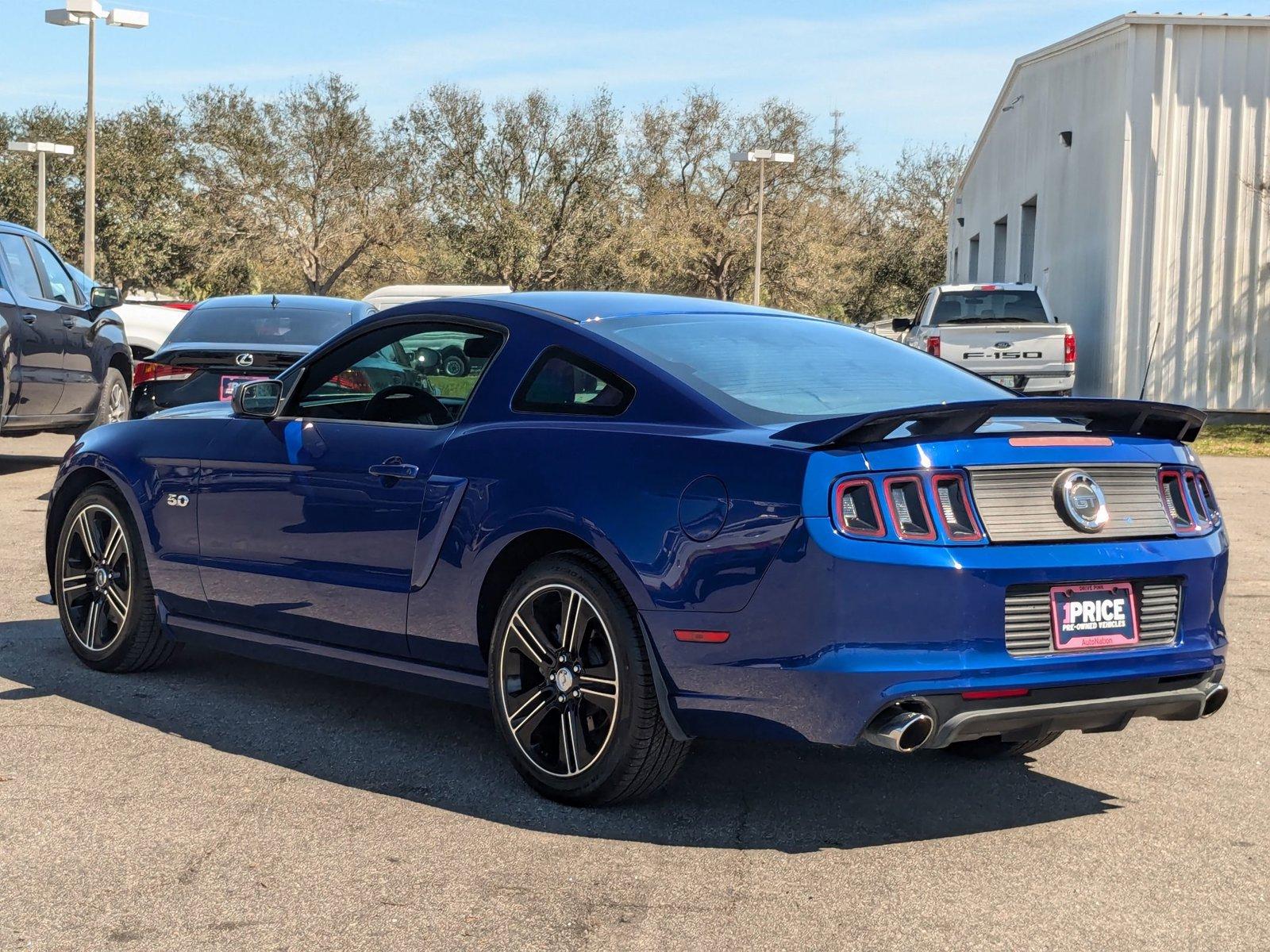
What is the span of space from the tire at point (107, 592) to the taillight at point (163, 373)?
15.7 feet

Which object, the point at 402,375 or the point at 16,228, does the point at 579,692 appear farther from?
the point at 16,228

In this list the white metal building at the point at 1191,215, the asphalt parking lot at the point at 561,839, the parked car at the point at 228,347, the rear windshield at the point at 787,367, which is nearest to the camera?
the asphalt parking lot at the point at 561,839

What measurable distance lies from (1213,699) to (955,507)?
105cm

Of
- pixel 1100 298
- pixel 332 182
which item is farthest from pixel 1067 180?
pixel 332 182

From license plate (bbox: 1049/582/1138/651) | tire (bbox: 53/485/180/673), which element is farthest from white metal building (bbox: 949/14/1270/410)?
license plate (bbox: 1049/582/1138/651)

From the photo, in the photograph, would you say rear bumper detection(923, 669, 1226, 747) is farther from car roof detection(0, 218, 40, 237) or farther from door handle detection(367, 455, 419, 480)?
car roof detection(0, 218, 40, 237)

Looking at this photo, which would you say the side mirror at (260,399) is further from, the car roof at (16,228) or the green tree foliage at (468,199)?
the green tree foliage at (468,199)

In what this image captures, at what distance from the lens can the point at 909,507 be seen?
4.14 meters

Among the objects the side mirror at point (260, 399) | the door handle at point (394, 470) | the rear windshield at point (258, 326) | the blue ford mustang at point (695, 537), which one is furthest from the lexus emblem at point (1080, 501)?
the rear windshield at point (258, 326)

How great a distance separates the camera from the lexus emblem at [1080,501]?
4.30m

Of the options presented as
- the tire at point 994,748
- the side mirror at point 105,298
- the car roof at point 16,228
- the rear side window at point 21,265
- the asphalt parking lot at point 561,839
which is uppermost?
the car roof at point 16,228

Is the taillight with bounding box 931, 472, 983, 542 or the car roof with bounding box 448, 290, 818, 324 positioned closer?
the taillight with bounding box 931, 472, 983, 542

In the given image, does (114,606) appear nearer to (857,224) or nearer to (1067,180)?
(1067,180)

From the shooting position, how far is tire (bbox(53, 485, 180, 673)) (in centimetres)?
627
